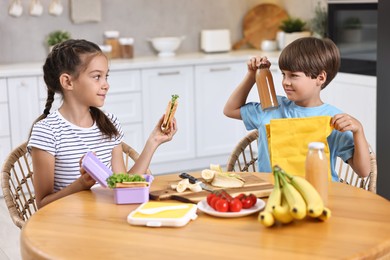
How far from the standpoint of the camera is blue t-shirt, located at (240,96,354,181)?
241cm

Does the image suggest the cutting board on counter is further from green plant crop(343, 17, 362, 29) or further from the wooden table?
green plant crop(343, 17, 362, 29)

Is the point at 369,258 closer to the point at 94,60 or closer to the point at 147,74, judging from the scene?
the point at 94,60

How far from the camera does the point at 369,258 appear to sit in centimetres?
159

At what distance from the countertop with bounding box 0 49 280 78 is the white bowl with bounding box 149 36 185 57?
6 centimetres

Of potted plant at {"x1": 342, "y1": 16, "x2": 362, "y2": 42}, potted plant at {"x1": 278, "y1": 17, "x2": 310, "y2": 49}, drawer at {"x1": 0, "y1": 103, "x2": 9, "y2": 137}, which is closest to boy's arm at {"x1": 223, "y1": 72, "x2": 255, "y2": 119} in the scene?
potted plant at {"x1": 342, "y1": 16, "x2": 362, "y2": 42}

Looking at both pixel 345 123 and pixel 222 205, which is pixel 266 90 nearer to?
pixel 345 123

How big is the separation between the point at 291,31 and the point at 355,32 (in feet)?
2.82

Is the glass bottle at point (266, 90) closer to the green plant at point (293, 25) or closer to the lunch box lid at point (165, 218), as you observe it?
the lunch box lid at point (165, 218)

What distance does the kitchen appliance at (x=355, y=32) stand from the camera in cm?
459

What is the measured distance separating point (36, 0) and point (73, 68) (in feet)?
9.82

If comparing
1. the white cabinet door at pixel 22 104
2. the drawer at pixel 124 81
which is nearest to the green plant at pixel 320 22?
the drawer at pixel 124 81

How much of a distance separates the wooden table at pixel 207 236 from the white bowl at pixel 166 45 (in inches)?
Result: 147

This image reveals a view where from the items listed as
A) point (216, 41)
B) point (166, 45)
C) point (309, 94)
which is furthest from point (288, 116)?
point (216, 41)

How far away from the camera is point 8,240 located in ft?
12.7
